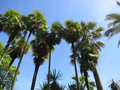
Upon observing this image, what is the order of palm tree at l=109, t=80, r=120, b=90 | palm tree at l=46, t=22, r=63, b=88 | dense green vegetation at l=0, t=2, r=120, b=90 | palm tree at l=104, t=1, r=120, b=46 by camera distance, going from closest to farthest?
palm tree at l=104, t=1, r=120, b=46, dense green vegetation at l=0, t=2, r=120, b=90, palm tree at l=46, t=22, r=63, b=88, palm tree at l=109, t=80, r=120, b=90

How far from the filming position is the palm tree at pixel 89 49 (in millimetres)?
18281

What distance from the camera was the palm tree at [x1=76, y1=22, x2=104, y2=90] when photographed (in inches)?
720

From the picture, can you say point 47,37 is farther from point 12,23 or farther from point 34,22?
point 12,23

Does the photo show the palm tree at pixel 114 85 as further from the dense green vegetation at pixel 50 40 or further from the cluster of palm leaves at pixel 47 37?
the cluster of palm leaves at pixel 47 37

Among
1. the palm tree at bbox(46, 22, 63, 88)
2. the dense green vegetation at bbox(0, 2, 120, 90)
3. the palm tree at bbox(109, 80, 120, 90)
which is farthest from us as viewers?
the palm tree at bbox(109, 80, 120, 90)

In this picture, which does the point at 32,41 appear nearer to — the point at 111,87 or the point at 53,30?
the point at 53,30

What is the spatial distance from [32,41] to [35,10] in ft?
14.8

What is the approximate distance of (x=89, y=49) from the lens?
19.2m

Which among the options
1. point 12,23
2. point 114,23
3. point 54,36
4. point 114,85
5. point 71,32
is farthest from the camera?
point 114,85

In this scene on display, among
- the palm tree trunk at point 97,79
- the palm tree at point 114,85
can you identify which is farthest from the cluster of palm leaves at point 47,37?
the palm tree at point 114,85

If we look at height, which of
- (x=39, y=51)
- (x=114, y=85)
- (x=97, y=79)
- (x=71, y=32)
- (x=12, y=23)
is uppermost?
(x=12, y=23)

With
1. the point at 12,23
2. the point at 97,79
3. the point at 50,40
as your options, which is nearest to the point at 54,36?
the point at 50,40

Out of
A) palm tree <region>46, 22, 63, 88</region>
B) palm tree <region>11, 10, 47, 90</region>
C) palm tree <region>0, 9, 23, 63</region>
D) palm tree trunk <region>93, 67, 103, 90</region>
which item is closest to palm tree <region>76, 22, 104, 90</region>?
palm tree trunk <region>93, 67, 103, 90</region>

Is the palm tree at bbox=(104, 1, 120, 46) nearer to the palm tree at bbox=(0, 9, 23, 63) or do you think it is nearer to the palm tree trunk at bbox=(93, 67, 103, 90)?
the palm tree trunk at bbox=(93, 67, 103, 90)
